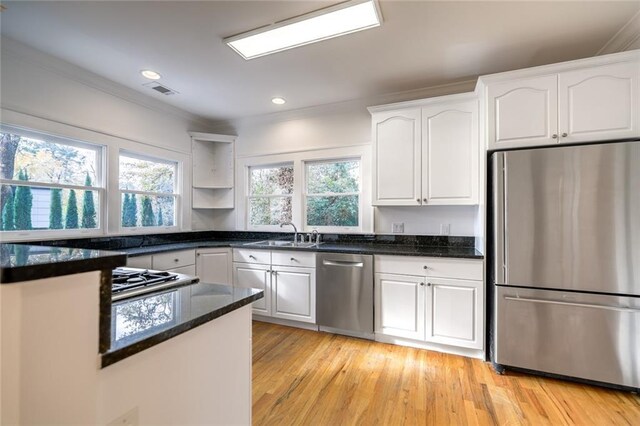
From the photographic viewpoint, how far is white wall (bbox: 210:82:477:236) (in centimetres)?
301

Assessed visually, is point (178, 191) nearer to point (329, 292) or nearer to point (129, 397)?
point (329, 292)

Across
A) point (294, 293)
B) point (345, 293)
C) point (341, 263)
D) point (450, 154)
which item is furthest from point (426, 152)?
point (294, 293)

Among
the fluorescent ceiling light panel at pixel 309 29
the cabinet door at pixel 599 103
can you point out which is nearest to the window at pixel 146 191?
the fluorescent ceiling light panel at pixel 309 29

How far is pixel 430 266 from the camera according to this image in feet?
8.36

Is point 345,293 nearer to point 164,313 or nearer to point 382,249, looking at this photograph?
point 382,249

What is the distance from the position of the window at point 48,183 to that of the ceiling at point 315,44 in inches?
30.4

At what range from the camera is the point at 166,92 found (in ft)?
10.3

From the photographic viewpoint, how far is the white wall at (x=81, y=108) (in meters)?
2.28

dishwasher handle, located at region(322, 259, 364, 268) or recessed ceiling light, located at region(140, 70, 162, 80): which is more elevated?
recessed ceiling light, located at region(140, 70, 162, 80)

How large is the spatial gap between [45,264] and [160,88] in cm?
305

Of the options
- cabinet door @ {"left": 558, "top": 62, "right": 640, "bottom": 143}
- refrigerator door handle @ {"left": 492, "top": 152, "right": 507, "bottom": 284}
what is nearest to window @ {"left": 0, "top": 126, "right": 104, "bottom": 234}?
refrigerator door handle @ {"left": 492, "top": 152, "right": 507, "bottom": 284}

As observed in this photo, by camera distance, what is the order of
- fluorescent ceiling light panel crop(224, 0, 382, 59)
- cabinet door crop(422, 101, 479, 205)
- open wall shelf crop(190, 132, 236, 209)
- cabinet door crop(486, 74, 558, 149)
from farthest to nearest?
open wall shelf crop(190, 132, 236, 209), cabinet door crop(422, 101, 479, 205), cabinet door crop(486, 74, 558, 149), fluorescent ceiling light panel crop(224, 0, 382, 59)

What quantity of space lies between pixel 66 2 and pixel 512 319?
3772 mm

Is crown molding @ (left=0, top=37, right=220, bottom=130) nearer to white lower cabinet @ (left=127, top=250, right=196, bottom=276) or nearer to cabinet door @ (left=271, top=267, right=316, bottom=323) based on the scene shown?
white lower cabinet @ (left=127, top=250, right=196, bottom=276)
